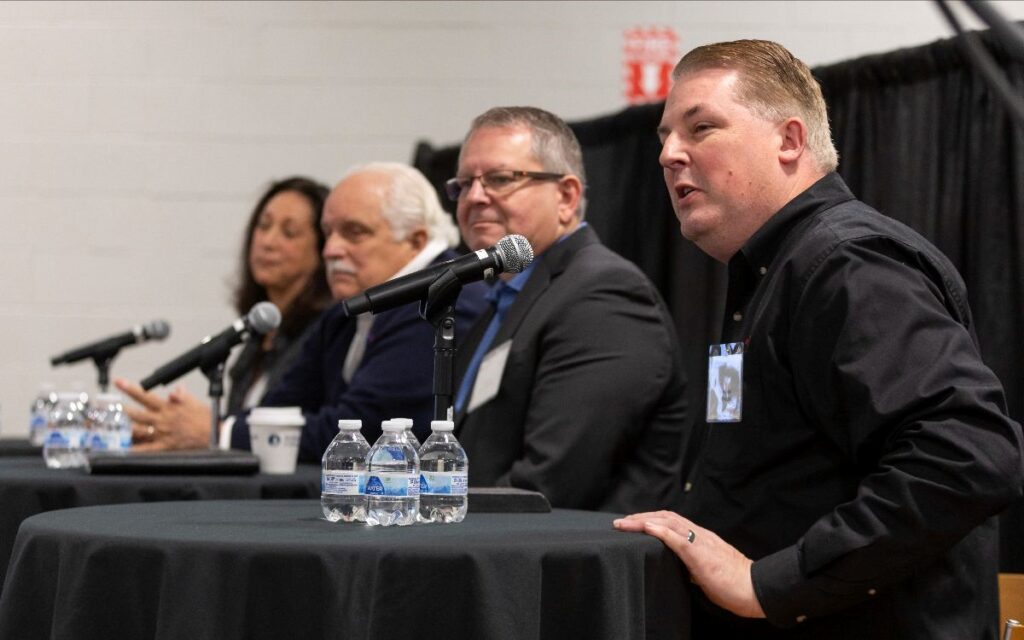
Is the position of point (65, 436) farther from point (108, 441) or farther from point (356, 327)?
point (356, 327)

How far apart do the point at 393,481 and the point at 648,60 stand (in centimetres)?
349

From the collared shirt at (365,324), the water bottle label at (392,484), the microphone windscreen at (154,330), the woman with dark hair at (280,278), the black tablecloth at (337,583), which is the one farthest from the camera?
the woman with dark hair at (280,278)

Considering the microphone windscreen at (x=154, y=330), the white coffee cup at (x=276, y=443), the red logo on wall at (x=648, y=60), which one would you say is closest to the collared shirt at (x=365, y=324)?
the white coffee cup at (x=276, y=443)

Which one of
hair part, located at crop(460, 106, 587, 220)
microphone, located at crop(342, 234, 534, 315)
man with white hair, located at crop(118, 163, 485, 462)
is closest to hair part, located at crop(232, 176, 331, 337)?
man with white hair, located at crop(118, 163, 485, 462)

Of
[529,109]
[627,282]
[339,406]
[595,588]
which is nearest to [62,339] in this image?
[339,406]

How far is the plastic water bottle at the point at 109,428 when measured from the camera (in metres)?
3.16

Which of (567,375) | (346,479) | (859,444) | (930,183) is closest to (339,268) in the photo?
(567,375)

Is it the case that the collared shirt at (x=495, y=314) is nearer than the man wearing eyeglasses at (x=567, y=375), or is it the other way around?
the man wearing eyeglasses at (x=567, y=375)

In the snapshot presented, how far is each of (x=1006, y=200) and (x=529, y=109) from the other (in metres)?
1.08

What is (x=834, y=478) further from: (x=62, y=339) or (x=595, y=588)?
(x=62, y=339)

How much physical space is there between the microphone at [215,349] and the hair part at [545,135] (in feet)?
2.24

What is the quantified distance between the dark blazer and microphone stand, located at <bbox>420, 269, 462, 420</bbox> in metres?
0.53

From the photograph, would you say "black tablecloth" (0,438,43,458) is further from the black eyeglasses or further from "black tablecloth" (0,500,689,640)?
"black tablecloth" (0,500,689,640)

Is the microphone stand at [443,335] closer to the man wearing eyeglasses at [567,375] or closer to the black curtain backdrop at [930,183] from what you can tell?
the man wearing eyeglasses at [567,375]
